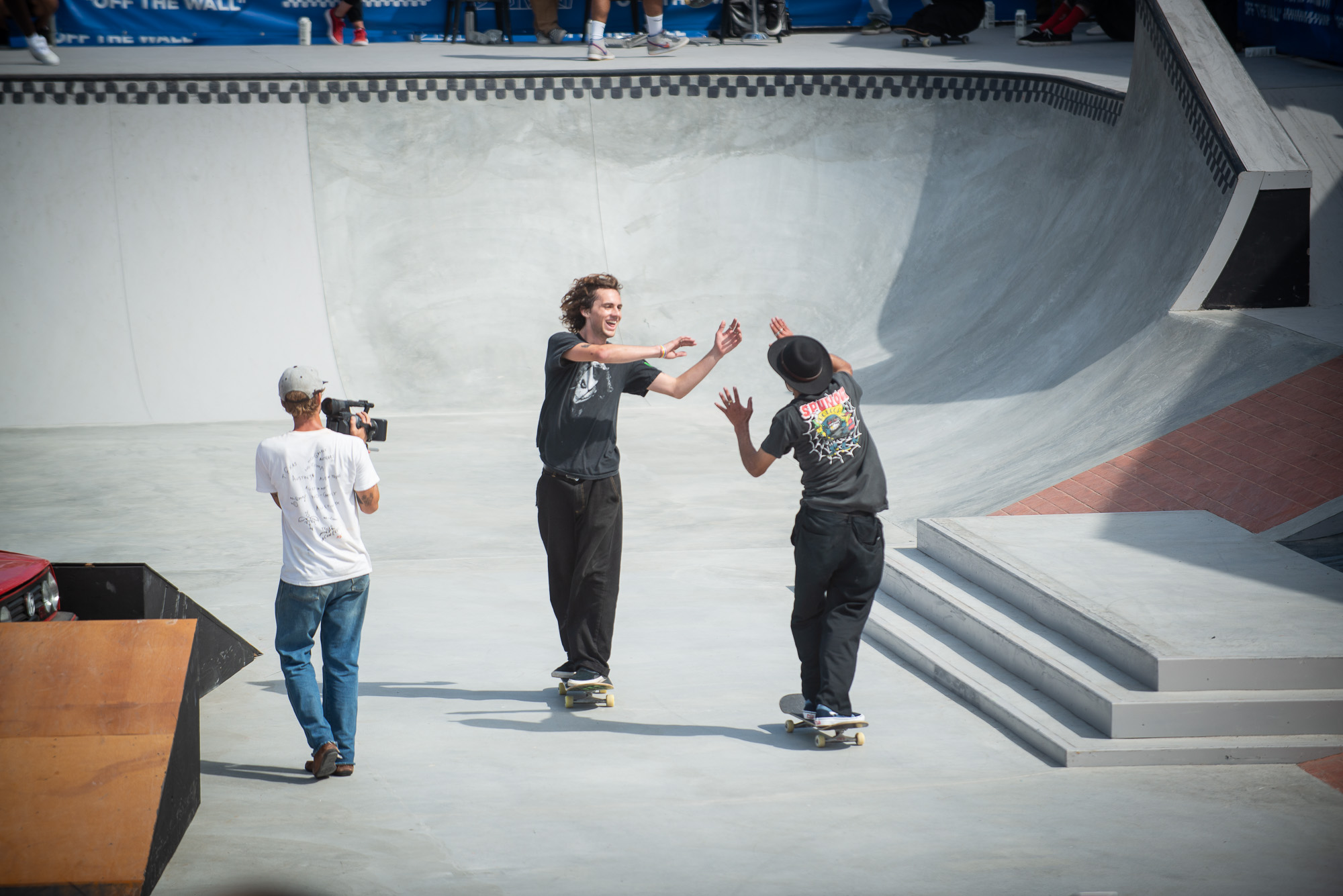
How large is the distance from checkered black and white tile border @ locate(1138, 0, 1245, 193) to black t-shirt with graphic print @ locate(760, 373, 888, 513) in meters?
5.40

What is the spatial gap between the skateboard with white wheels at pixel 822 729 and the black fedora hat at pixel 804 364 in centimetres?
125

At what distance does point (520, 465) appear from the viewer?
32.9 feet

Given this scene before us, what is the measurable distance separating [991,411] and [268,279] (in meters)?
6.74

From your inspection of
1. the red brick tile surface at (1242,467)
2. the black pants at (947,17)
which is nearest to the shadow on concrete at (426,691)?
the red brick tile surface at (1242,467)

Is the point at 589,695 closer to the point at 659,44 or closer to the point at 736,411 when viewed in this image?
the point at 736,411

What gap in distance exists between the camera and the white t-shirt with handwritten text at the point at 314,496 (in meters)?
4.57

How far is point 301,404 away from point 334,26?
42.1 ft

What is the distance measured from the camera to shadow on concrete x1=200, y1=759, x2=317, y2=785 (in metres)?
4.69

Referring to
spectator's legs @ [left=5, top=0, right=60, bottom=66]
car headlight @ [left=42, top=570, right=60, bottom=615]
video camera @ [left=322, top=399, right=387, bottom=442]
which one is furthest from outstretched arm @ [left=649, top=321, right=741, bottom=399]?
spectator's legs @ [left=5, top=0, right=60, bottom=66]

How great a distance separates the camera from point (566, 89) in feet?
43.2

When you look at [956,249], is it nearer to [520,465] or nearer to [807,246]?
[807,246]

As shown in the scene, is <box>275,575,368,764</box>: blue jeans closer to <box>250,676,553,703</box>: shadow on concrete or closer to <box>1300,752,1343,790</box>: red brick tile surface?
<box>250,676,553,703</box>: shadow on concrete

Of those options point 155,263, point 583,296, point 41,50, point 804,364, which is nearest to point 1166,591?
point 804,364

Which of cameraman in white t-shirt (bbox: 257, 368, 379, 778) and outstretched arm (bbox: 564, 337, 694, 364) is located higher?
outstretched arm (bbox: 564, 337, 694, 364)
